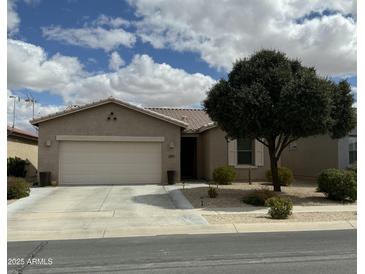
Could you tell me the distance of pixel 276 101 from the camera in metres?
15.0

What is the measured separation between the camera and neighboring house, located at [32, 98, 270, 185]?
66.6ft

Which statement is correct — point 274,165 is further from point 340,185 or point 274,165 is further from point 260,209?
point 260,209

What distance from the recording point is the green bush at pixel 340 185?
1527 centimetres

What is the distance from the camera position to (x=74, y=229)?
10773 mm

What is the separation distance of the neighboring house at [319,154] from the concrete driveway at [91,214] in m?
10.0

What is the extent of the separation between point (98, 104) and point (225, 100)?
782 cm

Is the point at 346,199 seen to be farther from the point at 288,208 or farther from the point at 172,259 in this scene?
the point at 172,259

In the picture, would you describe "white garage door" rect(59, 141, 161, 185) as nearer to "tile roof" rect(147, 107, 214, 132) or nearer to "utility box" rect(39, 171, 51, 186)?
"utility box" rect(39, 171, 51, 186)

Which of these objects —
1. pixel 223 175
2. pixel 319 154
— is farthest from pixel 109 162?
pixel 319 154

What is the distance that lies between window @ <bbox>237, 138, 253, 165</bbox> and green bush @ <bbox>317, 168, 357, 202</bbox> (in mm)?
6680

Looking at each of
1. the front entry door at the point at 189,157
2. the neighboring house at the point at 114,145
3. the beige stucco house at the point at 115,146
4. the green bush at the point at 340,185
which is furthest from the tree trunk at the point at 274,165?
the front entry door at the point at 189,157

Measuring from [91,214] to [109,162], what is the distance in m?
8.02

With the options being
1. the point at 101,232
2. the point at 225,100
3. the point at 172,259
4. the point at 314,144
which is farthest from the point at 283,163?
the point at 172,259

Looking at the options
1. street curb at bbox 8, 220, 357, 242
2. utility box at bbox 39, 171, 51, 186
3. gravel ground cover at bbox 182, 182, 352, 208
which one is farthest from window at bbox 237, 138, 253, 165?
street curb at bbox 8, 220, 357, 242
